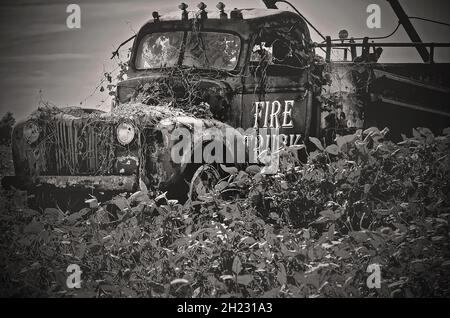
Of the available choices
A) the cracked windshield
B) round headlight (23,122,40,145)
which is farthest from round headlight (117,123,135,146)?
the cracked windshield

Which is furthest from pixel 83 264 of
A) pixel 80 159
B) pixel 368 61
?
pixel 368 61

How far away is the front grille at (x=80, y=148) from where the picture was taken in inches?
183

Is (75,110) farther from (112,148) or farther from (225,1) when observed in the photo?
(225,1)

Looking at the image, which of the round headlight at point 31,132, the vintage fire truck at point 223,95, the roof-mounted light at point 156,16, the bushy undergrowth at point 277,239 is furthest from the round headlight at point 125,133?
the roof-mounted light at point 156,16

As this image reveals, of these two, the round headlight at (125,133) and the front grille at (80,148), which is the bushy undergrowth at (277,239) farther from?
the round headlight at (125,133)

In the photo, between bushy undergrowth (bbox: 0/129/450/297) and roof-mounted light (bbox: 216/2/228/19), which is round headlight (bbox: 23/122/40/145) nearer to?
bushy undergrowth (bbox: 0/129/450/297)

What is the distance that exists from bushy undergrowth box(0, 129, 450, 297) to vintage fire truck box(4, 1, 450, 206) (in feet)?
1.35

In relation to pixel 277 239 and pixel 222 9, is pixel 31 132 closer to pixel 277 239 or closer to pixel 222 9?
pixel 222 9

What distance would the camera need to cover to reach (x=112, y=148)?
4.63 m

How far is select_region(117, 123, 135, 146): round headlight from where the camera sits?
4.53 meters

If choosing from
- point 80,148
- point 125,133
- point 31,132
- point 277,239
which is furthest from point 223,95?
point 277,239

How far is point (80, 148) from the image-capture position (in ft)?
15.7

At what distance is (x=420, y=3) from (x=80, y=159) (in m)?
3.60

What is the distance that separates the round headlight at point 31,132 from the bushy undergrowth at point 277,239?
506mm
